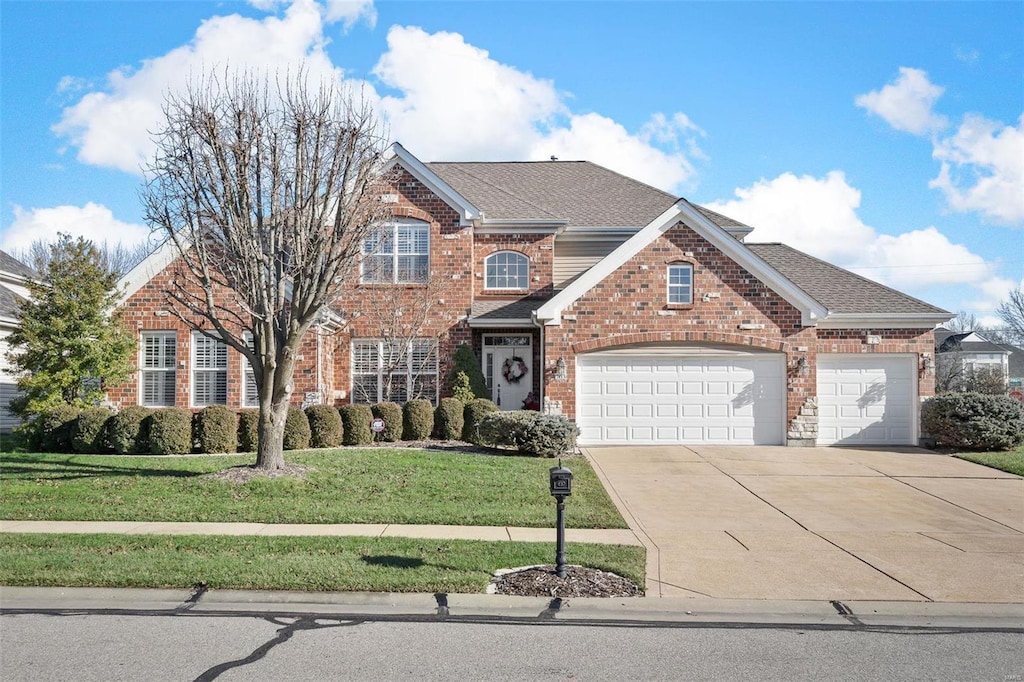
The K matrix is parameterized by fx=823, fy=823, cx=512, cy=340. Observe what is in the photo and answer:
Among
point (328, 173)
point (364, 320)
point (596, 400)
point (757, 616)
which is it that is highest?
point (328, 173)

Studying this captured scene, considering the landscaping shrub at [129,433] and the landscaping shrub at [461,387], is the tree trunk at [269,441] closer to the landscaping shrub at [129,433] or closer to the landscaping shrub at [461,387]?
the landscaping shrub at [129,433]

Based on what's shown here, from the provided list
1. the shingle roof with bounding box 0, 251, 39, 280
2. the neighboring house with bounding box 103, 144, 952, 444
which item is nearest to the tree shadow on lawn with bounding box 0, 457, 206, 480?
the neighboring house with bounding box 103, 144, 952, 444

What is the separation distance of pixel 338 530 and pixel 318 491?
260 cm

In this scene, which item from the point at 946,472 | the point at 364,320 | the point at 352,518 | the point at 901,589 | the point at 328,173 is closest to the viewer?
the point at 901,589

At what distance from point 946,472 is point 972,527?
5.37 metres

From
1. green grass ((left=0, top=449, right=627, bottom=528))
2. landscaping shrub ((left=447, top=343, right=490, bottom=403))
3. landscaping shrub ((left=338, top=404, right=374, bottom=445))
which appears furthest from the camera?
landscaping shrub ((left=447, top=343, right=490, bottom=403))

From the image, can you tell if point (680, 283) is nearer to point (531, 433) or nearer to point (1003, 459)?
point (531, 433)

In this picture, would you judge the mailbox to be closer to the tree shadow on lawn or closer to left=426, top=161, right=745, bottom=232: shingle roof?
the tree shadow on lawn

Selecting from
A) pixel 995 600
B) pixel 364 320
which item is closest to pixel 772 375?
pixel 364 320

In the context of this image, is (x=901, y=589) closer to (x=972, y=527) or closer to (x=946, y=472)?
(x=972, y=527)

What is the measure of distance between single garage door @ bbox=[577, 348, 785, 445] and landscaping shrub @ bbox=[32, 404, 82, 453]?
448 inches

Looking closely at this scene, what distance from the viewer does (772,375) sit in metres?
20.2

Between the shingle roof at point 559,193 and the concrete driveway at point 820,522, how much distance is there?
27.9ft

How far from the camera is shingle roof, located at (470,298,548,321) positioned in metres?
22.5
